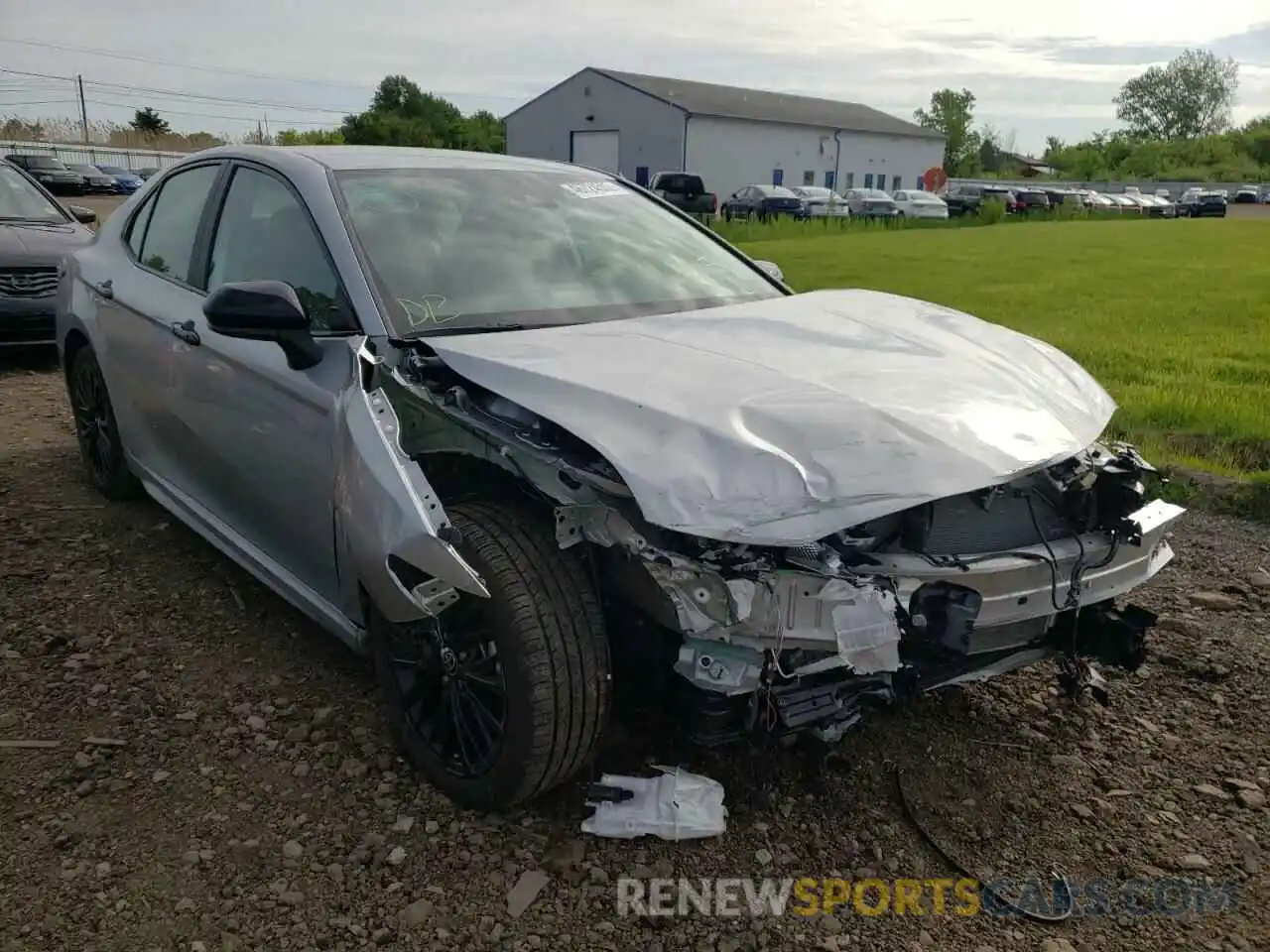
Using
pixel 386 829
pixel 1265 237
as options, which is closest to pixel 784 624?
pixel 386 829

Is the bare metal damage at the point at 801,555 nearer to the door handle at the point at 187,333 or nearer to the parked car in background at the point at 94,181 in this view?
the door handle at the point at 187,333

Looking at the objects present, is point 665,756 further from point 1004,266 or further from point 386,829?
point 1004,266

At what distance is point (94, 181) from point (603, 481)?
42263mm

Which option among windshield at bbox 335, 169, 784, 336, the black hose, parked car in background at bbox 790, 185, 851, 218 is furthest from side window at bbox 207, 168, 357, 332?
parked car in background at bbox 790, 185, 851, 218

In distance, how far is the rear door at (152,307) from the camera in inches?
154

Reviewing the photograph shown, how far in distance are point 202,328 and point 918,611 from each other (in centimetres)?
257

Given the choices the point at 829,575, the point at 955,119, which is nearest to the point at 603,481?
the point at 829,575

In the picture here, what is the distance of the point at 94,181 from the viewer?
38312mm

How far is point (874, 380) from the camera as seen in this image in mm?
2775

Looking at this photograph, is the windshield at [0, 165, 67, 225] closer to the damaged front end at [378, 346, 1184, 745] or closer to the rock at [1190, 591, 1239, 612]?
the damaged front end at [378, 346, 1184, 745]

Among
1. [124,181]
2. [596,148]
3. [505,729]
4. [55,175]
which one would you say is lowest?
[505,729]

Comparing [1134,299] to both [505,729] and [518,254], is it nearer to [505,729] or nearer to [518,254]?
[518,254]

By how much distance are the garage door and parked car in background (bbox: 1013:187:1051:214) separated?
61.8 feet

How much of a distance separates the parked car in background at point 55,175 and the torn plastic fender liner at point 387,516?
38.2m
